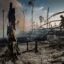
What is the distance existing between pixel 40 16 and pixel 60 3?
0.37 m

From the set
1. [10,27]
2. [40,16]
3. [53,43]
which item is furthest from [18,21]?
[53,43]

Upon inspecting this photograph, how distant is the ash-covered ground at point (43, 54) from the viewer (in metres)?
2.68

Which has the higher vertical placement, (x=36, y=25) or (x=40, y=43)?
(x=36, y=25)

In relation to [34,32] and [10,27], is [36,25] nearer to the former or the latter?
[34,32]

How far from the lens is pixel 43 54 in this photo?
2.75 m

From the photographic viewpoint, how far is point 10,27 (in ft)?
9.00

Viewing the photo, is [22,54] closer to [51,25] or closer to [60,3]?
[51,25]

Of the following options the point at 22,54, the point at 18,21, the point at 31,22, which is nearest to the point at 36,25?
the point at 31,22

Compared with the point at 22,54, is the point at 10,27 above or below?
above

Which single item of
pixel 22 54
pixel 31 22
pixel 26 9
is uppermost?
pixel 26 9

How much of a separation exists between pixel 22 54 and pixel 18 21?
20.1 inches

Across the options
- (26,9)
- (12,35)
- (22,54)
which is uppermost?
(26,9)

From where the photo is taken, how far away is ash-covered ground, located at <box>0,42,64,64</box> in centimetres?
268

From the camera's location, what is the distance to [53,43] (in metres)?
2.76
